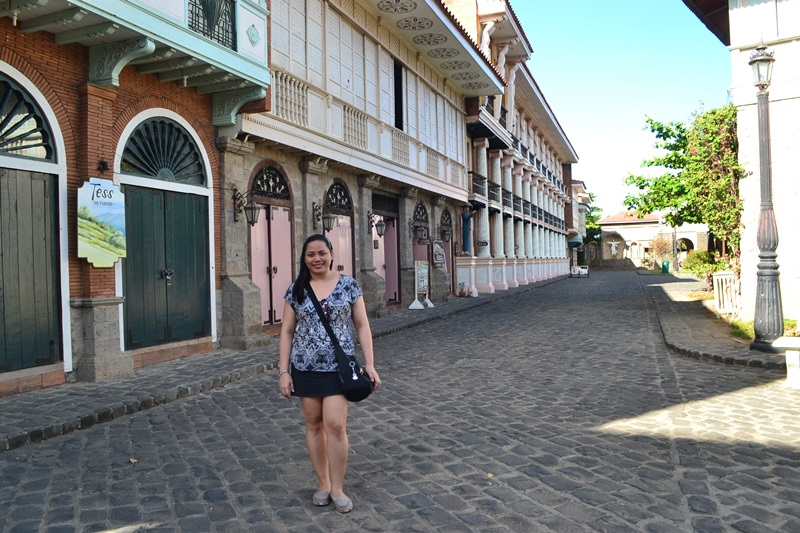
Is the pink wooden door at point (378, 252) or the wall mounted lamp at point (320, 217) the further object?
the pink wooden door at point (378, 252)

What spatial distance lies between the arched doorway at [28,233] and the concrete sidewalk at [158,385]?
0.60 metres

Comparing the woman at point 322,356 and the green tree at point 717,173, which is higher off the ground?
the green tree at point 717,173

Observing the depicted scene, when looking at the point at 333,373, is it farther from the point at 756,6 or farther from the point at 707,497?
the point at 756,6

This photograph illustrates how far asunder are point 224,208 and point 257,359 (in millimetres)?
2885

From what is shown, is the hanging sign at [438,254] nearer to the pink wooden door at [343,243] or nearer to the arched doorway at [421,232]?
the arched doorway at [421,232]

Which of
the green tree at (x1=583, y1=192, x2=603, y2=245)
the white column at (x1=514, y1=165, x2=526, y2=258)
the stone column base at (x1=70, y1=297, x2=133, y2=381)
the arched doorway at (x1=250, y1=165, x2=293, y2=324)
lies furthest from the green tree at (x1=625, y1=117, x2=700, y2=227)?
the green tree at (x1=583, y1=192, x2=603, y2=245)

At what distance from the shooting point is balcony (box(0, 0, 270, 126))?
7.15 m

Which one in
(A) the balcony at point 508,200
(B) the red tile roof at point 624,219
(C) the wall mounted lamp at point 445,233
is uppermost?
(B) the red tile roof at point 624,219

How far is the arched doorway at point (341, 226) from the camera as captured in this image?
14.6 m

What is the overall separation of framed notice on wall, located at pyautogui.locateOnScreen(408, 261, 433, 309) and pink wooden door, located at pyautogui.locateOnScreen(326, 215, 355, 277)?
3.25 metres

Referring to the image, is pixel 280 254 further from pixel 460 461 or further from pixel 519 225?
pixel 519 225

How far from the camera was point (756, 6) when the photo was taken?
12031 mm

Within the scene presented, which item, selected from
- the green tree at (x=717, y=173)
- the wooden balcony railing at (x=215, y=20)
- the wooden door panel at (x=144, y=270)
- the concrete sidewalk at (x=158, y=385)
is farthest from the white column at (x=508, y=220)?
the wooden door panel at (x=144, y=270)

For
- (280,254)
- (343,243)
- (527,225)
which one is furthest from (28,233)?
(527,225)
